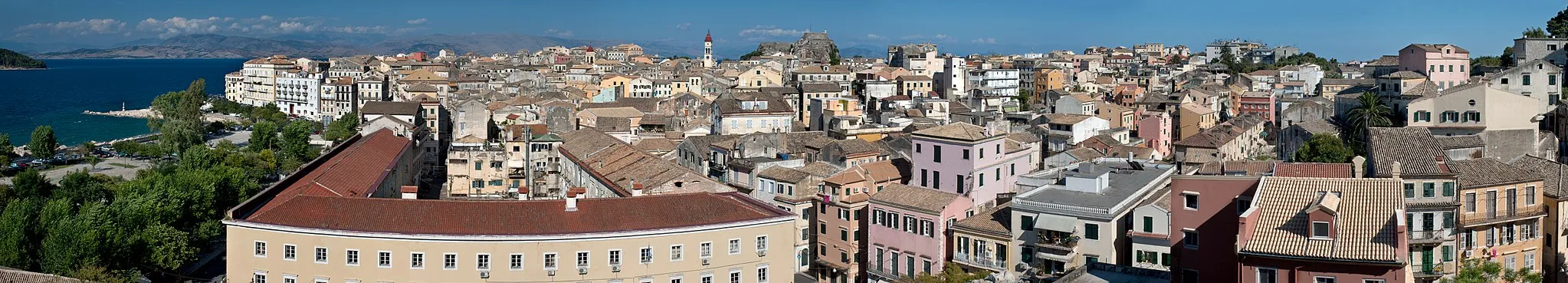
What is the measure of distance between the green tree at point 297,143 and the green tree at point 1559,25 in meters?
50.3

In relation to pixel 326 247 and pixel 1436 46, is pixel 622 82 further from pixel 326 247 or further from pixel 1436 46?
pixel 326 247

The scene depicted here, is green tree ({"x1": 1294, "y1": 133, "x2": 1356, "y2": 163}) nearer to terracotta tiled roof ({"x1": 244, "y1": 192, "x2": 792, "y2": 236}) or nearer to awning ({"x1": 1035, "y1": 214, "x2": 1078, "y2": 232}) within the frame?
awning ({"x1": 1035, "y1": 214, "x2": 1078, "y2": 232})

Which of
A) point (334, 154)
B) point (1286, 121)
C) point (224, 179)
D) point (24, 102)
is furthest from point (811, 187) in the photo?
point (24, 102)

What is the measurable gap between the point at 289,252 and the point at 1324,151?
2771cm

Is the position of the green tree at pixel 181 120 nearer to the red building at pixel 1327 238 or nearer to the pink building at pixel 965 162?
the pink building at pixel 965 162

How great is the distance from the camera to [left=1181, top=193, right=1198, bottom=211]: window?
61.7 feet

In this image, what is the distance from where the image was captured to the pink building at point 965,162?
2850 centimetres

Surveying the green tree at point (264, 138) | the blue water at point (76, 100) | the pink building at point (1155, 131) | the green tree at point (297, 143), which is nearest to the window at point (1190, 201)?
the pink building at point (1155, 131)

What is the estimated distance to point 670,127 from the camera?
46625 mm

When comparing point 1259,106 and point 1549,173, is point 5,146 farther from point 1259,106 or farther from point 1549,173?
point 1549,173

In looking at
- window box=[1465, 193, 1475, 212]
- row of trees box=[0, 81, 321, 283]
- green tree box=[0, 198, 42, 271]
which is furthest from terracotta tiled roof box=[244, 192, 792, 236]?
window box=[1465, 193, 1475, 212]

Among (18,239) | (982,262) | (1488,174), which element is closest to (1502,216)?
(1488,174)

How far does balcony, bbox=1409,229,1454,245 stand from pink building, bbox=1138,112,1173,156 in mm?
26732

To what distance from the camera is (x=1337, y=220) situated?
15.7 metres
